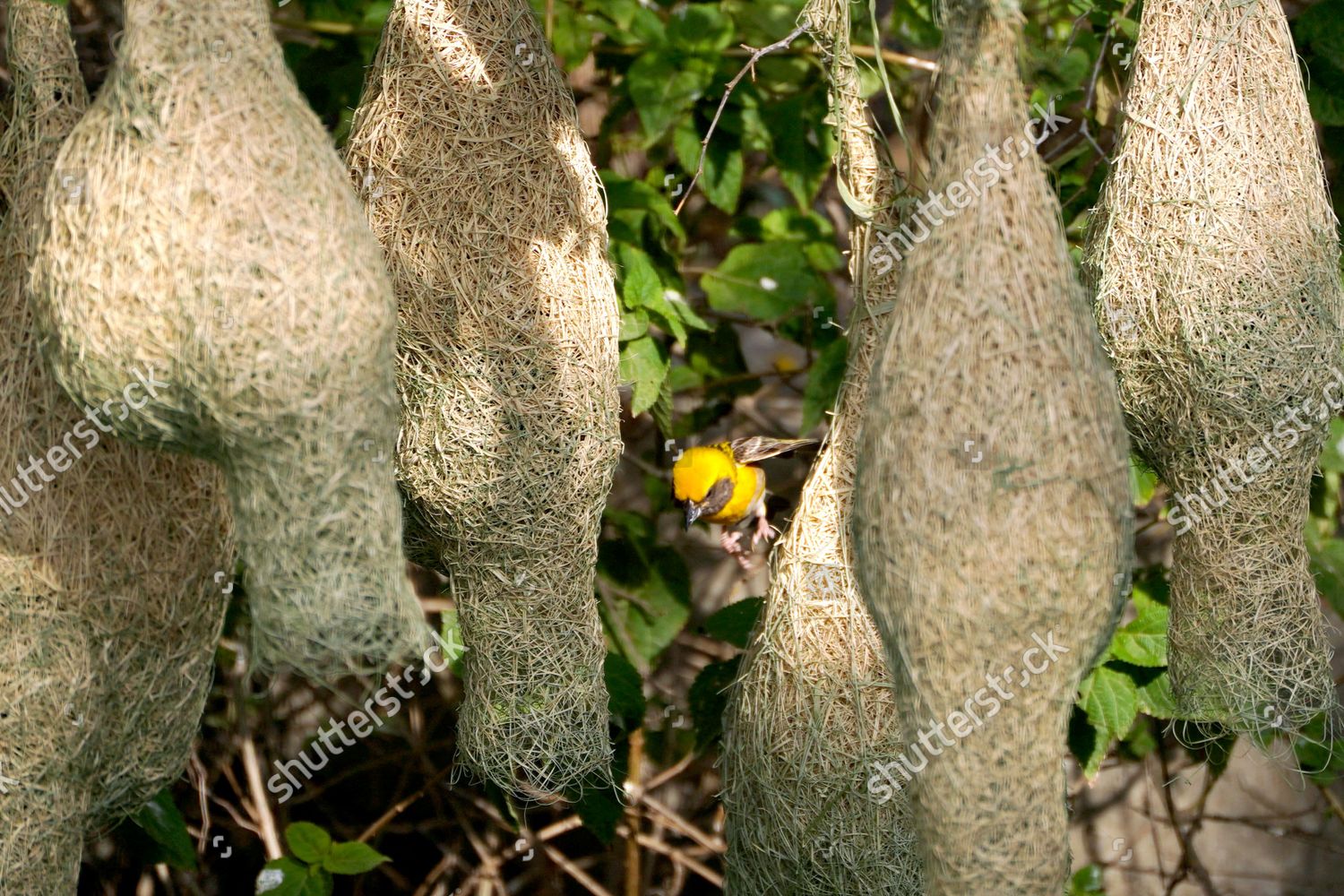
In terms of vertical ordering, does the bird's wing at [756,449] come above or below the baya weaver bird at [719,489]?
above

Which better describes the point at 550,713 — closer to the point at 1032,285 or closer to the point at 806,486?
the point at 806,486

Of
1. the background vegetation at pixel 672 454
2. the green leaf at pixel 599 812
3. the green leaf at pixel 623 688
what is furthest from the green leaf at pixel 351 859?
the green leaf at pixel 623 688

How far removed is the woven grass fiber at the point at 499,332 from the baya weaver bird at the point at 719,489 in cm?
60

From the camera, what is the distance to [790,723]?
5.54 feet

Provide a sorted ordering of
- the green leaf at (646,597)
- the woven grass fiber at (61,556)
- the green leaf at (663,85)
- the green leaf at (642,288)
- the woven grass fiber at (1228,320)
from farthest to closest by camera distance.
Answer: the green leaf at (646,597)
the green leaf at (663,85)
the green leaf at (642,288)
the woven grass fiber at (1228,320)
the woven grass fiber at (61,556)

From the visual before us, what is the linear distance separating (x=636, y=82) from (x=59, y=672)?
57.2 inches

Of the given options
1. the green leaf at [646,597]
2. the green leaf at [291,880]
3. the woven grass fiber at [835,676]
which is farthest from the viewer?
the green leaf at [646,597]

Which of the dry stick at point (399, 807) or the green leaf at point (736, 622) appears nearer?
the green leaf at point (736, 622)

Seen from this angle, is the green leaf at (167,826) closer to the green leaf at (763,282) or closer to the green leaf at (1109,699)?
the green leaf at (763,282)

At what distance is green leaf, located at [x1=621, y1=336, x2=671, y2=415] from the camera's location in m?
2.10

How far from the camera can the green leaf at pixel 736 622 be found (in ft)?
7.09

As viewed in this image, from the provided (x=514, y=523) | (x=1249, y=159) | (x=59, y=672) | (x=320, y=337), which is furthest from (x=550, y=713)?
(x=1249, y=159)

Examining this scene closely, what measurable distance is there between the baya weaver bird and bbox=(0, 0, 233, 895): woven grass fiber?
38.2 inches

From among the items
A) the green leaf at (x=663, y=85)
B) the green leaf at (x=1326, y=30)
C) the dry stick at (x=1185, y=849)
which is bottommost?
the dry stick at (x=1185, y=849)
